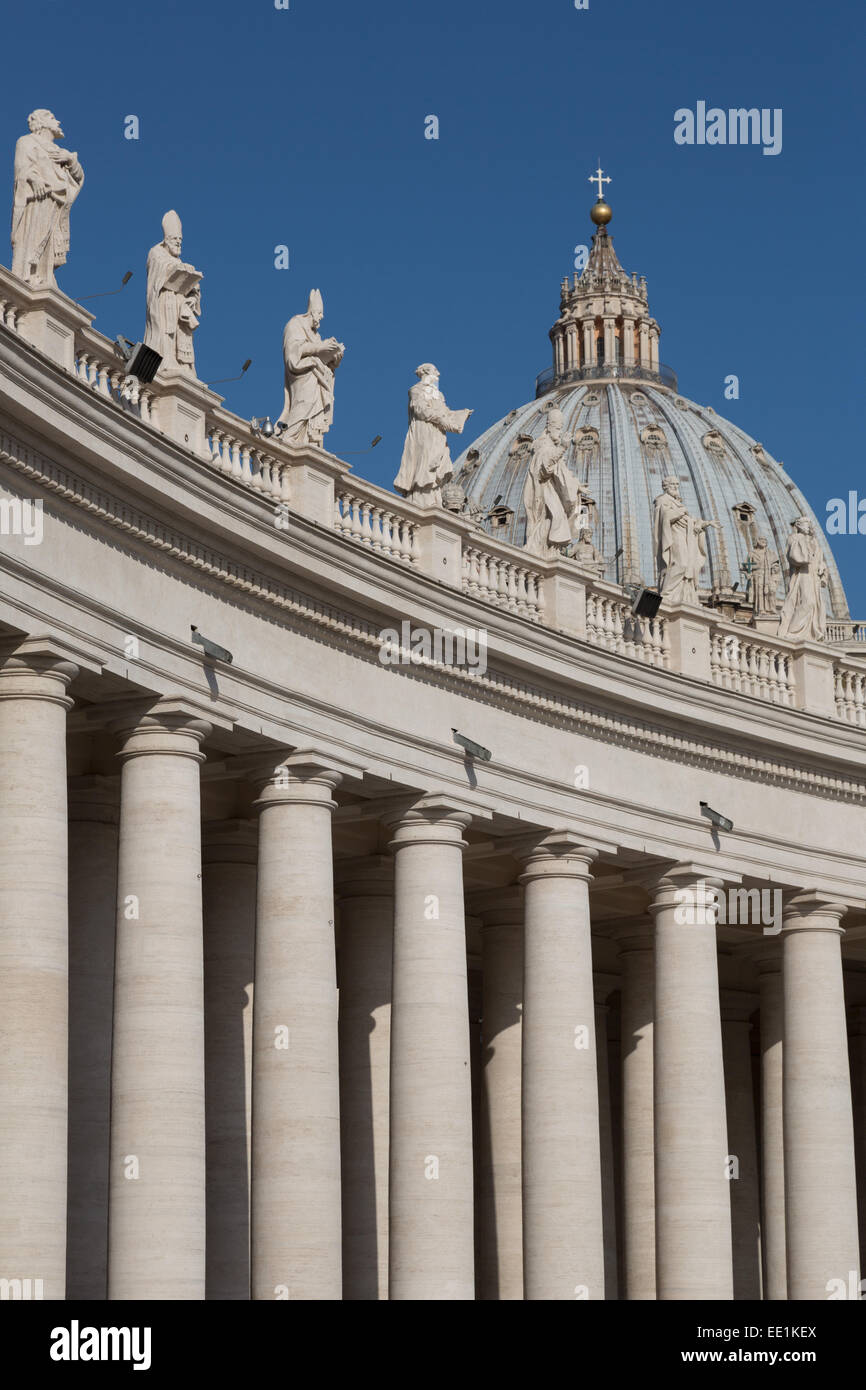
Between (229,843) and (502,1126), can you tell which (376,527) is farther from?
(502,1126)

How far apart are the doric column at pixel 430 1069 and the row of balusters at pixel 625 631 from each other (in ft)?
42.4

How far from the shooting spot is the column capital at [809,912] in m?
89.5

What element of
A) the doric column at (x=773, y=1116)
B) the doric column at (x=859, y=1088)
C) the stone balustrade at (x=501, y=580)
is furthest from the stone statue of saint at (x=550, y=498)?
the doric column at (x=859, y=1088)

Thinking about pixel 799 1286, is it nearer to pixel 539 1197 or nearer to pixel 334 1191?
pixel 539 1197

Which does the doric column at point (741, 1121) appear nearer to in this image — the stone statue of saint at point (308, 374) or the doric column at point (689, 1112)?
the doric column at point (689, 1112)

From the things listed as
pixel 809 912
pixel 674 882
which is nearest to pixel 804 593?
pixel 809 912

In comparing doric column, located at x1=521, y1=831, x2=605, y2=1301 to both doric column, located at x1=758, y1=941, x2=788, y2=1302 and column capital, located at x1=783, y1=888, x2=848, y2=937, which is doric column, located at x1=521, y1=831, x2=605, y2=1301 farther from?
doric column, located at x1=758, y1=941, x2=788, y2=1302

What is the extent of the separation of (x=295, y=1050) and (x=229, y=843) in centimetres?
1005

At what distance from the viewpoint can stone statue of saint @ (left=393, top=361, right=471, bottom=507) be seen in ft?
263

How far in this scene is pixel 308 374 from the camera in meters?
75.2

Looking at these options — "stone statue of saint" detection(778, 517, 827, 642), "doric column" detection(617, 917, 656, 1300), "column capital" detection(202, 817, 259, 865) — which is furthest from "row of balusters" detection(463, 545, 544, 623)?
"doric column" detection(617, 917, 656, 1300)
